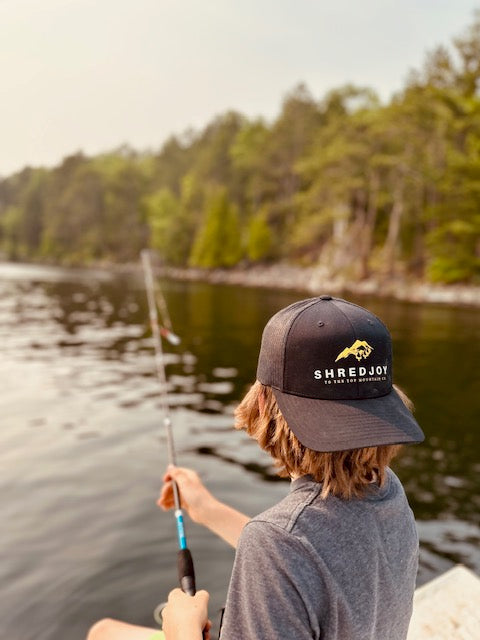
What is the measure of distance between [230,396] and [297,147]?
2496 inches

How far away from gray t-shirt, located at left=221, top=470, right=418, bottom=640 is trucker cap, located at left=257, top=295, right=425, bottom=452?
20 centimetres

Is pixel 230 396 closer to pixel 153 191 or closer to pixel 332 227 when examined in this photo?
pixel 332 227

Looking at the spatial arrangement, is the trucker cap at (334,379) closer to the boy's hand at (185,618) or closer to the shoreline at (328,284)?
the boy's hand at (185,618)

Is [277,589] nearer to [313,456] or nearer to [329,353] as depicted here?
[313,456]

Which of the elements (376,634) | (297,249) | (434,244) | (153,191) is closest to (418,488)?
(376,634)

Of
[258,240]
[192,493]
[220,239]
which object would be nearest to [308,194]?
[258,240]

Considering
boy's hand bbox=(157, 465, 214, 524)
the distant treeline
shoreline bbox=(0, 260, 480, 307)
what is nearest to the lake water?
boy's hand bbox=(157, 465, 214, 524)

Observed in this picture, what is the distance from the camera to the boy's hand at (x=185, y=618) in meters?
2.02

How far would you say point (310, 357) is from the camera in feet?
5.71

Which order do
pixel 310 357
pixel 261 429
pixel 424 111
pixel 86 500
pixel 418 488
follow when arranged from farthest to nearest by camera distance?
pixel 424 111 → pixel 418 488 → pixel 86 500 → pixel 261 429 → pixel 310 357

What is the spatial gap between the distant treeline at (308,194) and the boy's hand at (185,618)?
4491 centimetres

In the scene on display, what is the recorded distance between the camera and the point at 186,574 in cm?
268

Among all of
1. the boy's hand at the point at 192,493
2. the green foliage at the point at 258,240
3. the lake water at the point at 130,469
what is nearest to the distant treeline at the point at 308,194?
the green foliage at the point at 258,240

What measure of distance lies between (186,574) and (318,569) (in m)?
1.41
